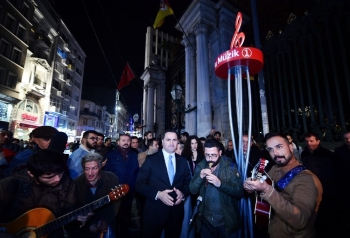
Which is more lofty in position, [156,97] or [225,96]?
[156,97]

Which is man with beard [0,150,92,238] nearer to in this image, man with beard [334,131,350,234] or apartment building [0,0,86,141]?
man with beard [334,131,350,234]

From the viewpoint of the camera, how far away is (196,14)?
10859mm

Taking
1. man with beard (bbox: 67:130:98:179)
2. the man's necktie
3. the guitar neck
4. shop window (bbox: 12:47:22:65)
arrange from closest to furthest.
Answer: the guitar neck < the man's necktie < man with beard (bbox: 67:130:98:179) < shop window (bbox: 12:47:22:65)

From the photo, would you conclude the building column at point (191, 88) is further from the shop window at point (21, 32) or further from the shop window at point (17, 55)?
the shop window at point (21, 32)

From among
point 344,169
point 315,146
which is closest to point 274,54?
point 315,146

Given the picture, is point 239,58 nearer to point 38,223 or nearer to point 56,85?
point 38,223

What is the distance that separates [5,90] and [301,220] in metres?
25.3

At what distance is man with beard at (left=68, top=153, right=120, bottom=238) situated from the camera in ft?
8.30

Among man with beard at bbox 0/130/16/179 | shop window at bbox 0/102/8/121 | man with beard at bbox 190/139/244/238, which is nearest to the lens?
man with beard at bbox 190/139/244/238

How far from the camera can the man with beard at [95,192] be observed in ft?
8.30

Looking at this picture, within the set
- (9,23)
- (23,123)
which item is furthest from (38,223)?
(9,23)

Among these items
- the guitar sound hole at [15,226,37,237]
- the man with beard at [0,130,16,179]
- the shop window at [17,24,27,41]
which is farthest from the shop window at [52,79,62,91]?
the guitar sound hole at [15,226,37,237]

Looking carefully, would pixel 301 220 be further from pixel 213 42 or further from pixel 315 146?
pixel 213 42

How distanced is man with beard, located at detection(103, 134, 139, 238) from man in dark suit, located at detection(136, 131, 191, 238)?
1522mm
